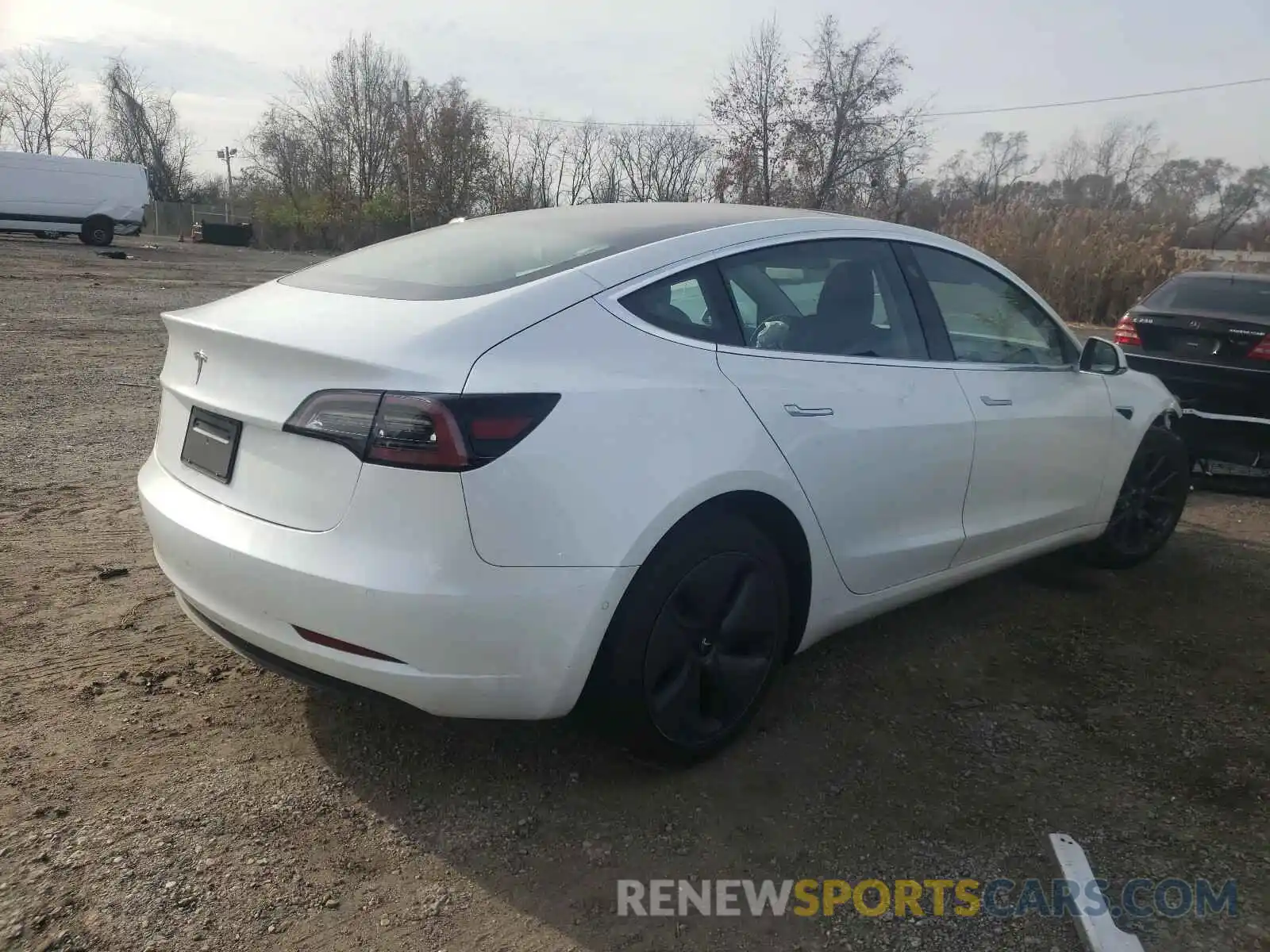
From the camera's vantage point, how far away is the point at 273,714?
3035 millimetres

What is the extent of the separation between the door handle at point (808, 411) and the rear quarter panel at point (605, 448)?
0.48 feet

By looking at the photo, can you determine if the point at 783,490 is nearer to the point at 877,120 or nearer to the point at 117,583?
the point at 117,583

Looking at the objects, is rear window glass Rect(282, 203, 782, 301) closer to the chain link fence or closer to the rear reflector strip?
the rear reflector strip

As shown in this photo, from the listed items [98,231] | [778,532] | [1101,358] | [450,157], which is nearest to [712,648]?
[778,532]

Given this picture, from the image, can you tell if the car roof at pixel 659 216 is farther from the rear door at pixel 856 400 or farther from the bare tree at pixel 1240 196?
the bare tree at pixel 1240 196

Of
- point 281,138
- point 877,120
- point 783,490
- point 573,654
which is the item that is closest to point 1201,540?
point 783,490

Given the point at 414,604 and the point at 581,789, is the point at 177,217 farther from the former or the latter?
the point at 414,604

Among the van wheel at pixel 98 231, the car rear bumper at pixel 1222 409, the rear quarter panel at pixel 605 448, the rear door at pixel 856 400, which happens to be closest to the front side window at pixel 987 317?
the rear door at pixel 856 400

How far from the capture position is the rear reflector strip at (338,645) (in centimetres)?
231

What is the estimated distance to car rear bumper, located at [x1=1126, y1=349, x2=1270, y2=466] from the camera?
6.15 meters

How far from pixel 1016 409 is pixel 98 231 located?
3458 cm

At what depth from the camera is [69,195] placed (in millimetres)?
30766

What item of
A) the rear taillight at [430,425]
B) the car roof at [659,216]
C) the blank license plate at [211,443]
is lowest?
the blank license plate at [211,443]

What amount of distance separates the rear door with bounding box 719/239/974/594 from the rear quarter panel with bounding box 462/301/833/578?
0.16 metres
